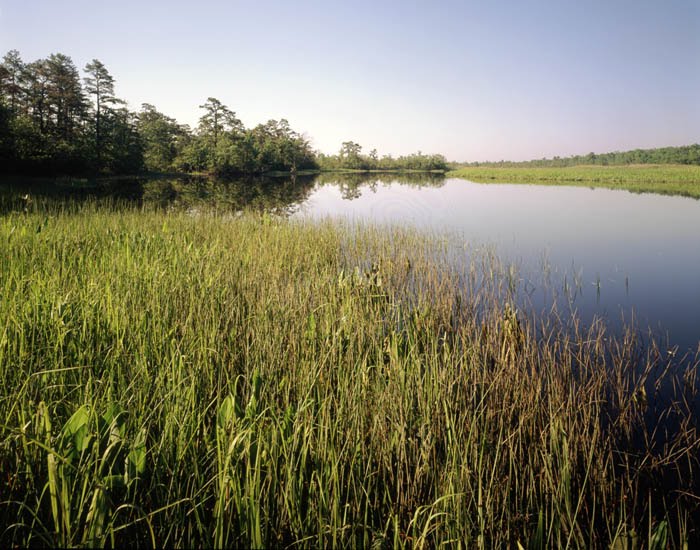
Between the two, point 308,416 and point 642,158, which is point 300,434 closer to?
point 308,416

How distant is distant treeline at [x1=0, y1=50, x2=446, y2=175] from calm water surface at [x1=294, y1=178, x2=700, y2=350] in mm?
23876

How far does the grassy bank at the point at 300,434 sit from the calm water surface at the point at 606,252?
1.74 meters

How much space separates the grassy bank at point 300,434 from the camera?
1438 mm

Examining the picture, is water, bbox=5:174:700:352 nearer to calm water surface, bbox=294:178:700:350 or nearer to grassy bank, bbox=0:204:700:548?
calm water surface, bbox=294:178:700:350

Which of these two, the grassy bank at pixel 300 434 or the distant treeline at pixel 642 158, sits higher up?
the distant treeline at pixel 642 158

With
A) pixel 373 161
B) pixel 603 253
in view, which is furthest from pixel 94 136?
pixel 373 161

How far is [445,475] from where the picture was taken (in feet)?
5.77

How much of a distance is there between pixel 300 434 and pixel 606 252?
9.94 m

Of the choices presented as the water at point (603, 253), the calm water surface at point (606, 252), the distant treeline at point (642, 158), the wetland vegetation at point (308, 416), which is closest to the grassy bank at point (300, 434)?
the wetland vegetation at point (308, 416)

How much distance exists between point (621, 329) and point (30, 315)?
5.83m

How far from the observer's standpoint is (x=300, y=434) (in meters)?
1.92

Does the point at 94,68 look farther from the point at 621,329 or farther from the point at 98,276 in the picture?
the point at 621,329

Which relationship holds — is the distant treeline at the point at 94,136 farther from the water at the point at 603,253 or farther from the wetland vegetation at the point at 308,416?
the wetland vegetation at the point at 308,416

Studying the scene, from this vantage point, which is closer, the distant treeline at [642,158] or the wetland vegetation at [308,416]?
the wetland vegetation at [308,416]
